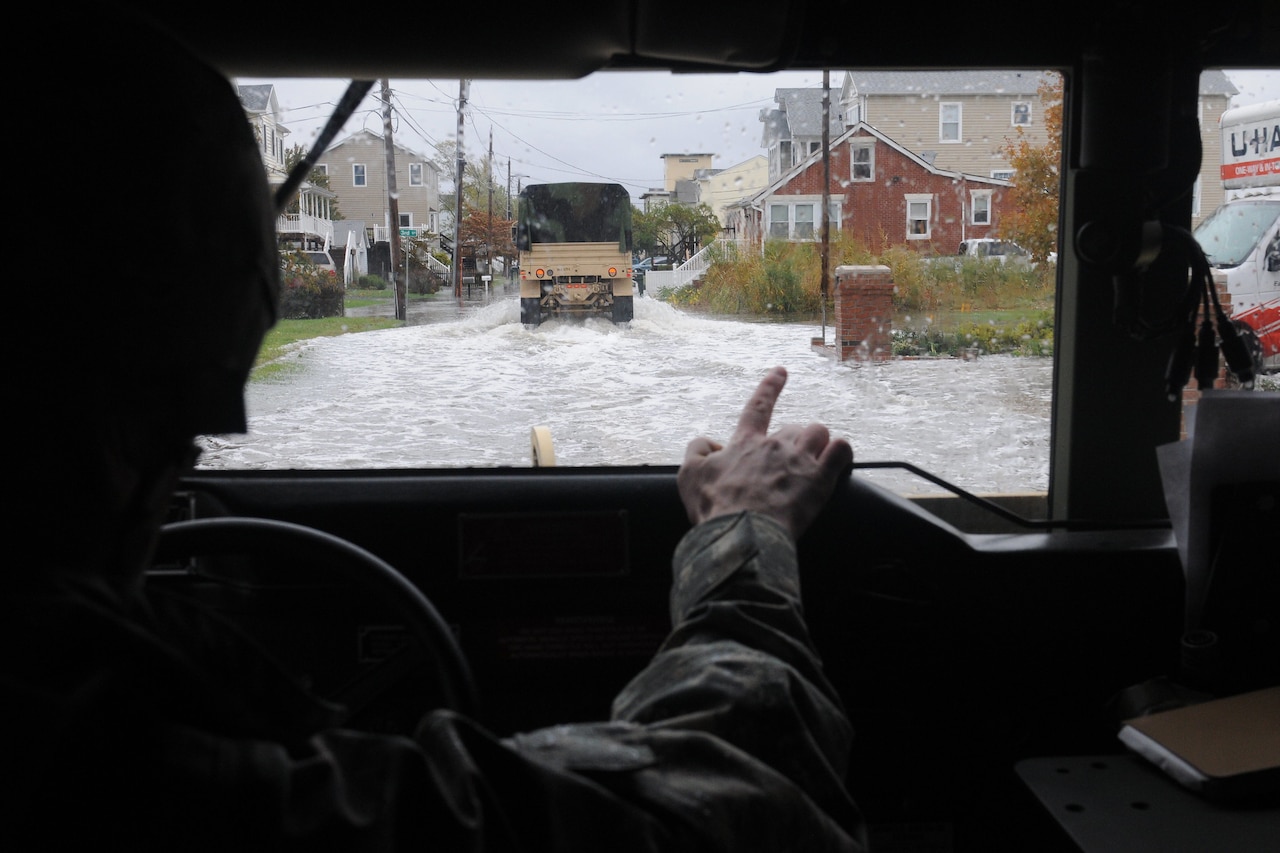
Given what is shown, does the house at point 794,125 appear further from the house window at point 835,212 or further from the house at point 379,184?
the house at point 379,184

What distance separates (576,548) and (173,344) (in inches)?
50.2

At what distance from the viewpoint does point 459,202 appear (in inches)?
75.7

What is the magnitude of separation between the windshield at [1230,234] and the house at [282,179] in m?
1.46

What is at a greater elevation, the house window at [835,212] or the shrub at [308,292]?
the house window at [835,212]

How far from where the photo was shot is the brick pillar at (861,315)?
1.85m

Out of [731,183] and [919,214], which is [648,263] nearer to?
[731,183]

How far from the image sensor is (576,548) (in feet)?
6.17

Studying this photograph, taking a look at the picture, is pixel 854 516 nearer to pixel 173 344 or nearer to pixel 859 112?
pixel 859 112

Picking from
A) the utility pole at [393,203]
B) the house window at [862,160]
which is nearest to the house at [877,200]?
the house window at [862,160]

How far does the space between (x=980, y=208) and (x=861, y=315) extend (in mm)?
274

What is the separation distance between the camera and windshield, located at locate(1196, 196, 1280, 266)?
6.03ft

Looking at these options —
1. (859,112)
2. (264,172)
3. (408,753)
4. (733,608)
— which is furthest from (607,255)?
(408,753)

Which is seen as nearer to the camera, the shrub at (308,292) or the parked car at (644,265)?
the shrub at (308,292)

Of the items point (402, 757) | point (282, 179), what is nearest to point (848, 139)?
point (282, 179)
